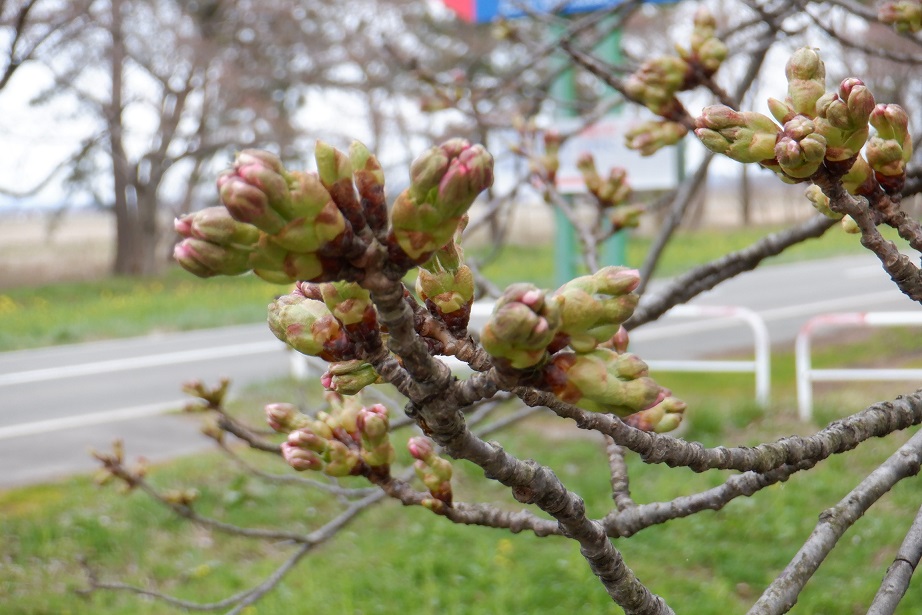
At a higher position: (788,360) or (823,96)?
(823,96)

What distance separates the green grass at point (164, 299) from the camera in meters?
14.6

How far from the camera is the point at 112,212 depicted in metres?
21.5

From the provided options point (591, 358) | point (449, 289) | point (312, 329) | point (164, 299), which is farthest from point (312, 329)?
point (164, 299)

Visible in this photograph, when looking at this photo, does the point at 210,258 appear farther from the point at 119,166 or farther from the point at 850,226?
the point at 119,166

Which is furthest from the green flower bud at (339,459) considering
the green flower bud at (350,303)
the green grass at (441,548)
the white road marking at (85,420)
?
the white road marking at (85,420)

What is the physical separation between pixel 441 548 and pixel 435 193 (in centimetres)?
482

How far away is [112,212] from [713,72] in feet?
70.9

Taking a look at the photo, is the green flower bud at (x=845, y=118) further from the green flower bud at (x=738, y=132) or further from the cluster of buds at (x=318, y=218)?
the cluster of buds at (x=318, y=218)

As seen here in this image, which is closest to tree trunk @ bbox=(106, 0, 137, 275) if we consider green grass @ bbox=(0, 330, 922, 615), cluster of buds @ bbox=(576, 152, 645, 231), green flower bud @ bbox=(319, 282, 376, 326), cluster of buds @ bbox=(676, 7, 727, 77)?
green grass @ bbox=(0, 330, 922, 615)

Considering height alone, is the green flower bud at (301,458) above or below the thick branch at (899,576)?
above

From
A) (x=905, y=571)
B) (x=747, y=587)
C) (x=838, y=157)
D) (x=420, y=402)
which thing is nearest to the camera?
(x=420, y=402)

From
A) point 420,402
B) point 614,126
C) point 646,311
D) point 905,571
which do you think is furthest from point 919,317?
point 420,402

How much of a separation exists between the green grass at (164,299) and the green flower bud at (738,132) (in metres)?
11.2

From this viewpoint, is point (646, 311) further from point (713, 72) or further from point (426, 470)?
point (426, 470)
